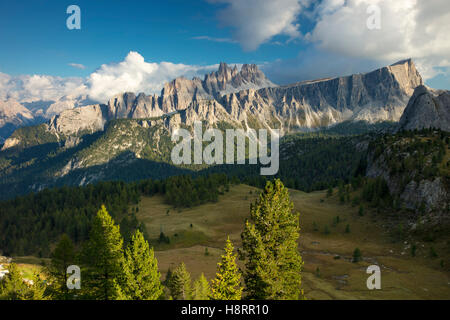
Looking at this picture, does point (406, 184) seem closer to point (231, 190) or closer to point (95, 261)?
point (231, 190)

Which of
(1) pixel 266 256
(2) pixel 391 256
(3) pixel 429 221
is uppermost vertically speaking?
(1) pixel 266 256

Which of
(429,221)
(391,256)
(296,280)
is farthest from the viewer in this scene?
(429,221)

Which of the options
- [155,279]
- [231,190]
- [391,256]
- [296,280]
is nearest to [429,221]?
[391,256]

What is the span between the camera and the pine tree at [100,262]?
23734 millimetres

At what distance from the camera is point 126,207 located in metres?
115

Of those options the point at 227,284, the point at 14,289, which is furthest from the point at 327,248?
the point at 14,289

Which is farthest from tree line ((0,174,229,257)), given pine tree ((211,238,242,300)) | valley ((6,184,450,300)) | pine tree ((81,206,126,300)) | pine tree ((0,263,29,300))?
pine tree ((211,238,242,300))

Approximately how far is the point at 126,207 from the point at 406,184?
106 metres

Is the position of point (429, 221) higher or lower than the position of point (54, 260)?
lower

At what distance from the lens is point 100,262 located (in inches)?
944

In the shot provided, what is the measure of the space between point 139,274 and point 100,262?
4259 mm

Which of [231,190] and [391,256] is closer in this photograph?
[391,256]

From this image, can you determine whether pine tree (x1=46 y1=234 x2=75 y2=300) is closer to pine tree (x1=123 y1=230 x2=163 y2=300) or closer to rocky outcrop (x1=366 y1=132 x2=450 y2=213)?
pine tree (x1=123 y1=230 x2=163 y2=300)
